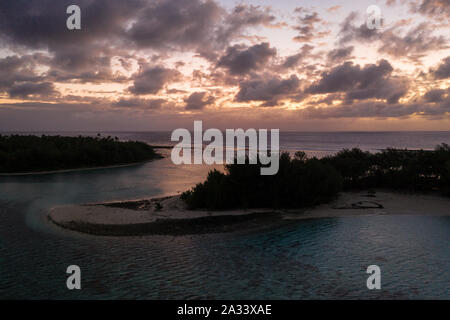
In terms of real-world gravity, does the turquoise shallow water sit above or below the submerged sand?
below

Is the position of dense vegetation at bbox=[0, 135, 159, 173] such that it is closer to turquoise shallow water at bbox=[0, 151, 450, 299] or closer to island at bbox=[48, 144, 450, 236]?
island at bbox=[48, 144, 450, 236]

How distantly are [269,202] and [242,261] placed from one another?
7011 millimetres

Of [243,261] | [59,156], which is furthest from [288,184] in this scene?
[59,156]

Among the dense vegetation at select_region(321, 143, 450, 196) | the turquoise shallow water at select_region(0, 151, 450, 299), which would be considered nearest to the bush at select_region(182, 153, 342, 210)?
the turquoise shallow water at select_region(0, 151, 450, 299)

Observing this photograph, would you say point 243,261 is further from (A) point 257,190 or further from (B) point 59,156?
(B) point 59,156

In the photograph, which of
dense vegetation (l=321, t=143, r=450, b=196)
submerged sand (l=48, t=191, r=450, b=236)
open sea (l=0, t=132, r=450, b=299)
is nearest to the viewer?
open sea (l=0, t=132, r=450, b=299)

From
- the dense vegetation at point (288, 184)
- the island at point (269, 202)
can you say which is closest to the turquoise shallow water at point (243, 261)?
the island at point (269, 202)

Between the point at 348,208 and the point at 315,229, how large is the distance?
154 inches

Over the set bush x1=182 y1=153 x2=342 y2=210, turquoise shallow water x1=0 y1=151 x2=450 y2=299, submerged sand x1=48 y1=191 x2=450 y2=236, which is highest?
bush x1=182 y1=153 x2=342 y2=210

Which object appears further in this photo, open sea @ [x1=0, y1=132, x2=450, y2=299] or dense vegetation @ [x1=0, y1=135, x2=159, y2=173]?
dense vegetation @ [x1=0, y1=135, x2=159, y2=173]

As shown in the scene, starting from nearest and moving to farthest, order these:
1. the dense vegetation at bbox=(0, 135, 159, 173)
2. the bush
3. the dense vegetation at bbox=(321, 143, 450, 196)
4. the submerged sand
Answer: the submerged sand < the bush < the dense vegetation at bbox=(321, 143, 450, 196) < the dense vegetation at bbox=(0, 135, 159, 173)

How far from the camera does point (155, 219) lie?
14219 millimetres

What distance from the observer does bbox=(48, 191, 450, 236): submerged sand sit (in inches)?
521
